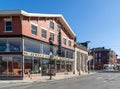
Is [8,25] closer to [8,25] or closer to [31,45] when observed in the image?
[8,25]

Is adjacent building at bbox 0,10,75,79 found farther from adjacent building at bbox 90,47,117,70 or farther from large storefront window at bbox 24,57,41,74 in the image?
adjacent building at bbox 90,47,117,70

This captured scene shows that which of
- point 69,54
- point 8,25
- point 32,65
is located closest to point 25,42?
point 8,25

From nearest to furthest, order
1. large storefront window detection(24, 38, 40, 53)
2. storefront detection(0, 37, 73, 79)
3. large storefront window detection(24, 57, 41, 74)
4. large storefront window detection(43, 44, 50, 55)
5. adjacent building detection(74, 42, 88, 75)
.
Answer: storefront detection(0, 37, 73, 79) < large storefront window detection(24, 57, 41, 74) < large storefront window detection(24, 38, 40, 53) < large storefront window detection(43, 44, 50, 55) < adjacent building detection(74, 42, 88, 75)

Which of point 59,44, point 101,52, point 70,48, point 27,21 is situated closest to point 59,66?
point 59,44

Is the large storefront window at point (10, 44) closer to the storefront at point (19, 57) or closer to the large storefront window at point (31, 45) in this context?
the storefront at point (19, 57)

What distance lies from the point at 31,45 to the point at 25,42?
263cm

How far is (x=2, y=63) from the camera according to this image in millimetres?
43594

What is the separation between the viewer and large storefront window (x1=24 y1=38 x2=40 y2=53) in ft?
147

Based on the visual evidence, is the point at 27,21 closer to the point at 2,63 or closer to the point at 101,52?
the point at 2,63

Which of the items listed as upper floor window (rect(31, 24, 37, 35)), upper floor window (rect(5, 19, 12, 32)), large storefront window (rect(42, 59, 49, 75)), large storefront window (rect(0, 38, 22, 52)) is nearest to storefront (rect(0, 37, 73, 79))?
large storefront window (rect(0, 38, 22, 52))

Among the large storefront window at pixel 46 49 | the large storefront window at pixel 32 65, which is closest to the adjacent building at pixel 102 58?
the large storefront window at pixel 46 49

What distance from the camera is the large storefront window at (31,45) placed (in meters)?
44.8

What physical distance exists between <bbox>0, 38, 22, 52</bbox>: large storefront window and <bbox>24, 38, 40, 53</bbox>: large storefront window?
1.28m

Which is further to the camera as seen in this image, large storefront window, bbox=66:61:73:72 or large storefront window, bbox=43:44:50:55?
large storefront window, bbox=66:61:73:72
